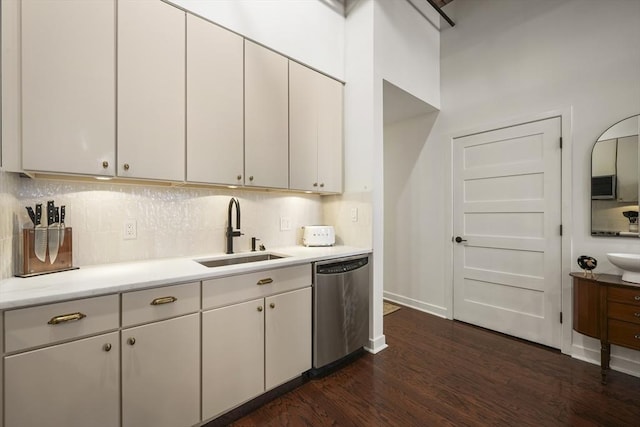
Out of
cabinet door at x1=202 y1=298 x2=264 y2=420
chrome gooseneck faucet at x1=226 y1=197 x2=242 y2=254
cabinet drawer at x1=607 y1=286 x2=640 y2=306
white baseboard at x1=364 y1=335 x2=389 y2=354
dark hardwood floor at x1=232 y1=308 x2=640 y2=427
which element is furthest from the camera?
white baseboard at x1=364 y1=335 x2=389 y2=354

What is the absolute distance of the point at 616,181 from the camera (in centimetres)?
227

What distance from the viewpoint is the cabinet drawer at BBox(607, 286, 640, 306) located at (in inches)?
78.8

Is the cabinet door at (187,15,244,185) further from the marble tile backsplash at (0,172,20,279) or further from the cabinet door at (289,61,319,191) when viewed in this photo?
the marble tile backsplash at (0,172,20,279)

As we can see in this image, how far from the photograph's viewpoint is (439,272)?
3496mm

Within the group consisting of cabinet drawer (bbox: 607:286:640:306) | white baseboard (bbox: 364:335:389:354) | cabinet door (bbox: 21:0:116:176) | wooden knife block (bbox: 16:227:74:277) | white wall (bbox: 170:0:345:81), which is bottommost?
white baseboard (bbox: 364:335:389:354)

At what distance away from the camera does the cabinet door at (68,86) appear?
55.1 inches

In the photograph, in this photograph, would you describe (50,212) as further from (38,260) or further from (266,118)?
(266,118)

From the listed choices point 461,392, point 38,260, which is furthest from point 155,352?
point 461,392

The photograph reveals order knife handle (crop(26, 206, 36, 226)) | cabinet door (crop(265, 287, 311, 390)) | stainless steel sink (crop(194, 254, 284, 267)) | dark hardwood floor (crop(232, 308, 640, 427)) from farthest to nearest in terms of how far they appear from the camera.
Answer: stainless steel sink (crop(194, 254, 284, 267))
cabinet door (crop(265, 287, 311, 390))
dark hardwood floor (crop(232, 308, 640, 427))
knife handle (crop(26, 206, 36, 226))

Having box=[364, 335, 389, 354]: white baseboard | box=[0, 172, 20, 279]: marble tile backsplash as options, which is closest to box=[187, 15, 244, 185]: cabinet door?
box=[0, 172, 20, 279]: marble tile backsplash

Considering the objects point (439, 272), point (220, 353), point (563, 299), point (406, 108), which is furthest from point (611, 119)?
point (220, 353)

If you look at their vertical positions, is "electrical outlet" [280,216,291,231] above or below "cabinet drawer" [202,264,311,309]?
above

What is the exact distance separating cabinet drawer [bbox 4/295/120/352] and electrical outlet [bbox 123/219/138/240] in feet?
2.35

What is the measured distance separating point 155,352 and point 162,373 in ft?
0.40
